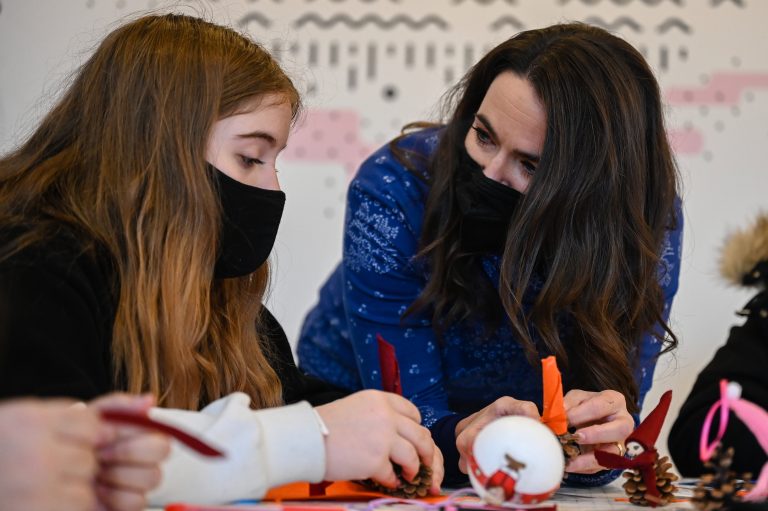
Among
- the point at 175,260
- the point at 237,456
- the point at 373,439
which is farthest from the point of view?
the point at 175,260

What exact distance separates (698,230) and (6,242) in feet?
6.76

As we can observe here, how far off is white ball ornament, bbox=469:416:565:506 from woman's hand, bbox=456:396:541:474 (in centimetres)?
22

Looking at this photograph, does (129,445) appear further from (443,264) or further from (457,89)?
(457,89)

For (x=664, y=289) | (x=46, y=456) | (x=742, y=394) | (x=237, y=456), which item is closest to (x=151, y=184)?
(x=237, y=456)

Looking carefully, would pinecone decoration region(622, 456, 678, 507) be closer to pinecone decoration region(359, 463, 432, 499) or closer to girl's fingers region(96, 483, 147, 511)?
pinecone decoration region(359, 463, 432, 499)

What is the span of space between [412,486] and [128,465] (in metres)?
0.41

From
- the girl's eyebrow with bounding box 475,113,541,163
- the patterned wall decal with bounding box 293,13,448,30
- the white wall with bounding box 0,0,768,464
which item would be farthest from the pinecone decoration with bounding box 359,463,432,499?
the patterned wall decal with bounding box 293,13,448,30

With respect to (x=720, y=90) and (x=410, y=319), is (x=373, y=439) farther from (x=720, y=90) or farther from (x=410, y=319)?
(x=720, y=90)

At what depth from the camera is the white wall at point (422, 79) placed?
2.52m

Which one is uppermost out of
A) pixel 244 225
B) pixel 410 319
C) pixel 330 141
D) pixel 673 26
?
pixel 673 26

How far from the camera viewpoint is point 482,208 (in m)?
1.48

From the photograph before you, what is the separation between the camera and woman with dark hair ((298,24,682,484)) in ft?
4.73

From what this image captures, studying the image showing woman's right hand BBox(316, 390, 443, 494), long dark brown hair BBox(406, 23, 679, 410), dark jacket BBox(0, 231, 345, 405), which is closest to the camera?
dark jacket BBox(0, 231, 345, 405)

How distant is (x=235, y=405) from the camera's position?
2.90ft
